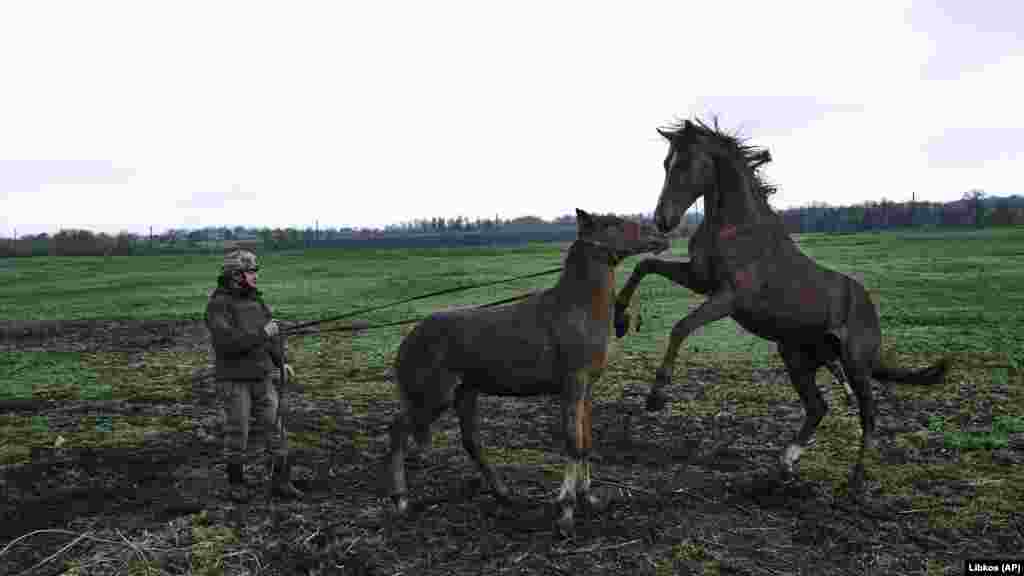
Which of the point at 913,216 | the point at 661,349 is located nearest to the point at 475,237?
the point at 913,216

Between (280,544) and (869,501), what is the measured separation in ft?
15.8

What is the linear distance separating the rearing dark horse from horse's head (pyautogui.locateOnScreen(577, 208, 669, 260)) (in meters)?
0.54

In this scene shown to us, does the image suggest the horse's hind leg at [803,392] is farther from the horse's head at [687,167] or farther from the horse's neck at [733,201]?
the horse's head at [687,167]

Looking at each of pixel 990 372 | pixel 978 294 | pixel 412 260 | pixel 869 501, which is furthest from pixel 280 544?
pixel 412 260

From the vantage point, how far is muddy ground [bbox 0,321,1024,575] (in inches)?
203

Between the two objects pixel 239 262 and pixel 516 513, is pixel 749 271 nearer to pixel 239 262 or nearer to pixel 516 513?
pixel 516 513

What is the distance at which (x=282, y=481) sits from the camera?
6504 mm

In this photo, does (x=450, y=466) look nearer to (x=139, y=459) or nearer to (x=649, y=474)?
(x=649, y=474)

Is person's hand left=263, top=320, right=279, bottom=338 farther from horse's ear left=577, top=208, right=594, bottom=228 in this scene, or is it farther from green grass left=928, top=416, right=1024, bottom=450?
green grass left=928, top=416, right=1024, bottom=450


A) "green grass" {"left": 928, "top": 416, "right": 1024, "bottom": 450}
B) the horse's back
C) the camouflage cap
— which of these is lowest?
"green grass" {"left": 928, "top": 416, "right": 1024, "bottom": 450}

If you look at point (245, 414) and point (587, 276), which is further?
point (245, 414)

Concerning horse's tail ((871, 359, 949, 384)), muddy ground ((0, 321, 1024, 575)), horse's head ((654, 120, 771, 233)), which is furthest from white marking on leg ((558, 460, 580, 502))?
horse's tail ((871, 359, 949, 384))

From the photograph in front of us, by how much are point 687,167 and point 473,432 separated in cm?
285

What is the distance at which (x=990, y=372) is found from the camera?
10945mm
